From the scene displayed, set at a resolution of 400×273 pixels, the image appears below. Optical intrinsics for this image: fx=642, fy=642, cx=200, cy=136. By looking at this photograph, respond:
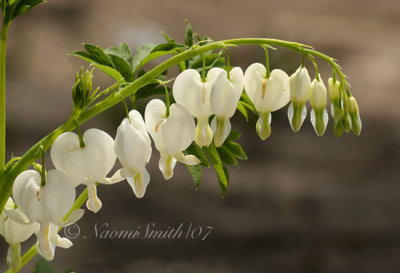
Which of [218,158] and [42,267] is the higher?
[218,158]

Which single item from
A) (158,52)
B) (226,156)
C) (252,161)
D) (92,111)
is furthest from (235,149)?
(252,161)

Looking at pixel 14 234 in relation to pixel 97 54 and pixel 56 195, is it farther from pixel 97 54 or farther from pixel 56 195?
pixel 97 54

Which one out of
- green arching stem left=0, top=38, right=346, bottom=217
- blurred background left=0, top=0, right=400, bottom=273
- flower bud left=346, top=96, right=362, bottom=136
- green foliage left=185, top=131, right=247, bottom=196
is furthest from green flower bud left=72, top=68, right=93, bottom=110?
blurred background left=0, top=0, right=400, bottom=273

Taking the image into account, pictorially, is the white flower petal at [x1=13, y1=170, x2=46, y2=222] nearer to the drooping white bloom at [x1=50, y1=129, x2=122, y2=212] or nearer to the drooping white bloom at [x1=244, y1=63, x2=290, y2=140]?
the drooping white bloom at [x1=50, y1=129, x2=122, y2=212]

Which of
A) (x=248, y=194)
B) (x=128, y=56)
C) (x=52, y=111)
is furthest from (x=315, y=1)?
(x=128, y=56)

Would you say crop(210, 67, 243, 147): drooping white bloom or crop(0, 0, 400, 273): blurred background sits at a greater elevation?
crop(210, 67, 243, 147): drooping white bloom

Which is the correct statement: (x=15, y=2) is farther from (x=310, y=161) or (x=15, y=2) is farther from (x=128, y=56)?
(x=310, y=161)
